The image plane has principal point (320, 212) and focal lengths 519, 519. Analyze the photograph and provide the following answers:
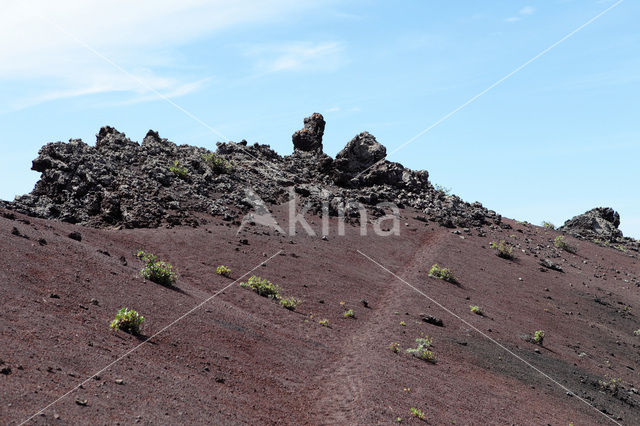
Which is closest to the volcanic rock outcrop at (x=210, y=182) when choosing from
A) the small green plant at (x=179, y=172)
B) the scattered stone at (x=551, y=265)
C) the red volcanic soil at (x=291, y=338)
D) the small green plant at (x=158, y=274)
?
the small green plant at (x=179, y=172)

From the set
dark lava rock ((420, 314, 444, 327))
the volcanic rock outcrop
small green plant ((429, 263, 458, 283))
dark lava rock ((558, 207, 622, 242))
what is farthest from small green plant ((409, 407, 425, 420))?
dark lava rock ((558, 207, 622, 242))

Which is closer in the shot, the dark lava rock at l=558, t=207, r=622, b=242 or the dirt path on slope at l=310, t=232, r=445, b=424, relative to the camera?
the dirt path on slope at l=310, t=232, r=445, b=424

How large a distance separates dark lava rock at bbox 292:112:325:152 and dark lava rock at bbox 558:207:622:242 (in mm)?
24549

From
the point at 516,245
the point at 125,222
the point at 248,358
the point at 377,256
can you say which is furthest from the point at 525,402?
the point at 516,245

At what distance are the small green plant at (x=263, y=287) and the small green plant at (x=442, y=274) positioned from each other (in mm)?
10122

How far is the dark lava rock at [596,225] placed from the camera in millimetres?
47656

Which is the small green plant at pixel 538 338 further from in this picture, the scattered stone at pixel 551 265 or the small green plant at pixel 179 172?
the small green plant at pixel 179 172

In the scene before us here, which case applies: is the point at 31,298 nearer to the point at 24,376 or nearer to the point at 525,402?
the point at 24,376

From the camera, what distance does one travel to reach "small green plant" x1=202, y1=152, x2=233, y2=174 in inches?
1469

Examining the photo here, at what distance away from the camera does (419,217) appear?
4044 cm

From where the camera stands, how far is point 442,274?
94.0ft

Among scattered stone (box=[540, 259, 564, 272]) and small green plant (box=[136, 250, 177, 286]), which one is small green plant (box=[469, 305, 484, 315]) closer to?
scattered stone (box=[540, 259, 564, 272])

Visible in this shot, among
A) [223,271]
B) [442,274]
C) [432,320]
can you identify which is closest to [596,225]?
[442,274]

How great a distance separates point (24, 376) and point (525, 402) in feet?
45.7
